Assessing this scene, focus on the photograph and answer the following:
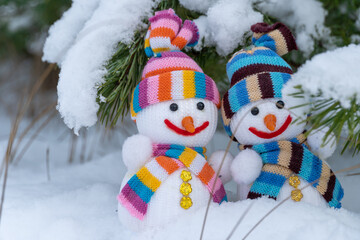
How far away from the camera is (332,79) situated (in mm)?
494

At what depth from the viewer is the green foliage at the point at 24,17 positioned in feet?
3.64

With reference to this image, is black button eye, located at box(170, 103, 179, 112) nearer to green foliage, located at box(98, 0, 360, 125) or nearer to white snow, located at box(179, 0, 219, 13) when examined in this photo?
green foliage, located at box(98, 0, 360, 125)

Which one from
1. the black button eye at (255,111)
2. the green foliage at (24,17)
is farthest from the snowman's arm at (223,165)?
the green foliage at (24,17)

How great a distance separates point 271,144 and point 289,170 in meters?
0.06

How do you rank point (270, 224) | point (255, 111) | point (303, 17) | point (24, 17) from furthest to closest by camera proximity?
point (24, 17) < point (303, 17) < point (255, 111) < point (270, 224)

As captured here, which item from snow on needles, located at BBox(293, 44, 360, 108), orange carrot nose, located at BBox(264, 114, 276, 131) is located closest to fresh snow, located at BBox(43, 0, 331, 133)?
orange carrot nose, located at BBox(264, 114, 276, 131)

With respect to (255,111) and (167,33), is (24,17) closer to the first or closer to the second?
(167,33)

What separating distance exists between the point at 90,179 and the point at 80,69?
40cm

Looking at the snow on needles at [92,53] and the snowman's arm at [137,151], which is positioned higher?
the snow on needles at [92,53]

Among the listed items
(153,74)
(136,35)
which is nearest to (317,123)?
(153,74)

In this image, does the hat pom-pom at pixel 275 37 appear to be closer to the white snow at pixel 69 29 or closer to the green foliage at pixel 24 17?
the white snow at pixel 69 29

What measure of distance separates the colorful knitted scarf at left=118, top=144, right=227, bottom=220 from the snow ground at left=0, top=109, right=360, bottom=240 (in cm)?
5

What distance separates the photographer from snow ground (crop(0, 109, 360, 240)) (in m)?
0.60

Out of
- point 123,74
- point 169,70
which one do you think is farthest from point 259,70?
point 123,74
